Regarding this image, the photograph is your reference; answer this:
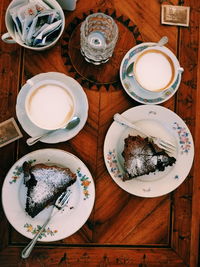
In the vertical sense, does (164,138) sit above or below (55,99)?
below

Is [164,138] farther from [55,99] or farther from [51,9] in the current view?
[51,9]

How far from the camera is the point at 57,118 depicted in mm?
1204

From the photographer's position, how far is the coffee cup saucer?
1.21 meters

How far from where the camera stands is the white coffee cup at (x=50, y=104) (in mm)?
1191

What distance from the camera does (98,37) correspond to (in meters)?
1.29

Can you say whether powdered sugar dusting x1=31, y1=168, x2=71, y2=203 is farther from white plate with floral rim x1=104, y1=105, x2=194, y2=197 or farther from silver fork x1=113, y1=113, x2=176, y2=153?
silver fork x1=113, y1=113, x2=176, y2=153

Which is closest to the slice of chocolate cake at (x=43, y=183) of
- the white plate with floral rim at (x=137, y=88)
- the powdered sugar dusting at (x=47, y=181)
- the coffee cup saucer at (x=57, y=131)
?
the powdered sugar dusting at (x=47, y=181)

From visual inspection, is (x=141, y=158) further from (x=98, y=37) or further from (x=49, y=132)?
(x=98, y=37)

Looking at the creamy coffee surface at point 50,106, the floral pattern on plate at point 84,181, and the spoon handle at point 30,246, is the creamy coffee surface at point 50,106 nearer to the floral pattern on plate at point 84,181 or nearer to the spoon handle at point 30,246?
the floral pattern on plate at point 84,181

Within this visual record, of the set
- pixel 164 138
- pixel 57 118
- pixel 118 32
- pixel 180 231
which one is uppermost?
pixel 118 32

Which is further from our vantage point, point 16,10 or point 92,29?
point 92,29

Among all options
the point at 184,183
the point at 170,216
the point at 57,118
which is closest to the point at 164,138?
the point at 184,183

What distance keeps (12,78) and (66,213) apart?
56cm

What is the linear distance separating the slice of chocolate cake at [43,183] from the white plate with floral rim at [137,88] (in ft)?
1.27
